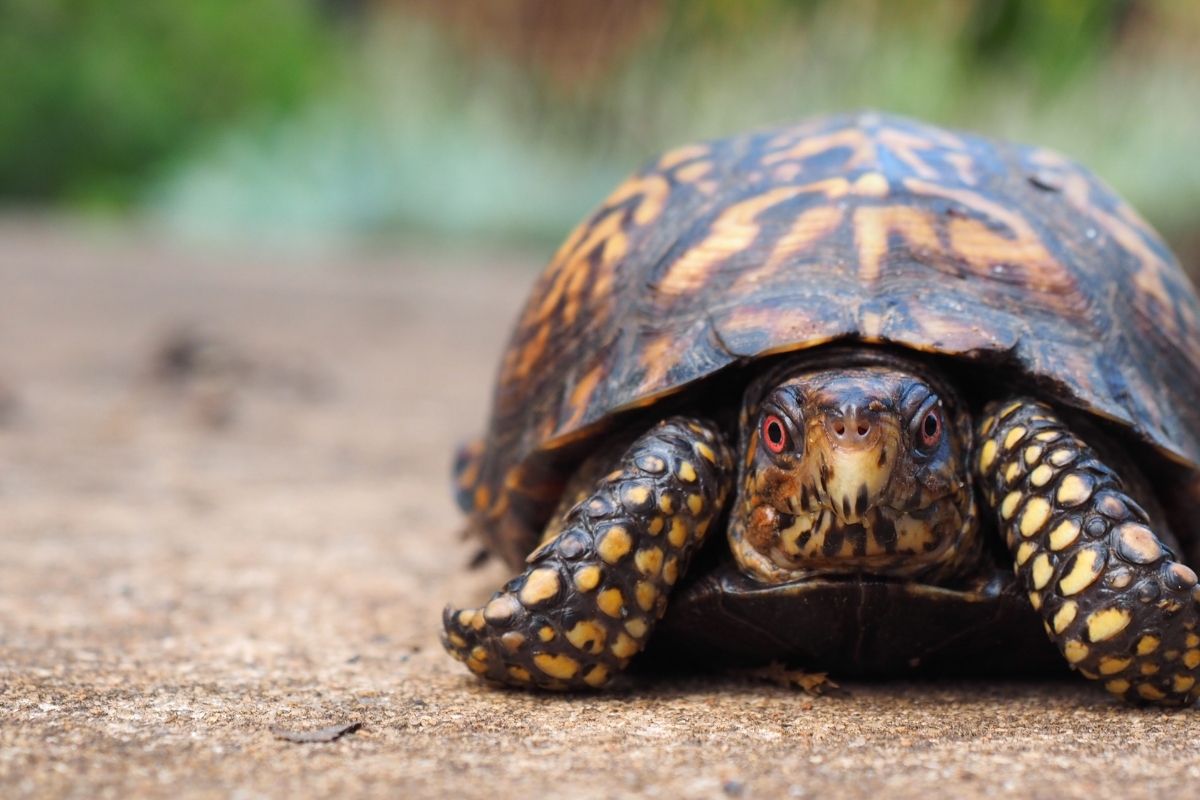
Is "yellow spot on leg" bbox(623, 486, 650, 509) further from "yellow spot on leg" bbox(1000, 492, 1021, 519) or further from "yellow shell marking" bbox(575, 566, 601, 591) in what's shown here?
"yellow spot on leg" bbox(1000, 492, 1021, 519)


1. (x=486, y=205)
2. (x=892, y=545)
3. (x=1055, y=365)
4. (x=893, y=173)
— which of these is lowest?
(x=892, y=545)

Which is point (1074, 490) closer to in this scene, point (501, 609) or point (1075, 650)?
point (1075, 650)

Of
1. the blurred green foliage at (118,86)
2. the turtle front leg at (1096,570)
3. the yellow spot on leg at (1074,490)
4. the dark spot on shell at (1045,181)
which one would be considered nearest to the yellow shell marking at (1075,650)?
the turtle front leg at (1096,570)

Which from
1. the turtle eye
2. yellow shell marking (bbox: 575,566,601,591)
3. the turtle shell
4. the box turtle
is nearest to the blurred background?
the turtle shell

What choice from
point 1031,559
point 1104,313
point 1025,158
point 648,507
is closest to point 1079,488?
point 1031,559

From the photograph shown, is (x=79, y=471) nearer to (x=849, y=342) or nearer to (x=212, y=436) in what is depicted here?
(x=212, y=436)

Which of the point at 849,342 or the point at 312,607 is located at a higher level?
the point at 849,342
